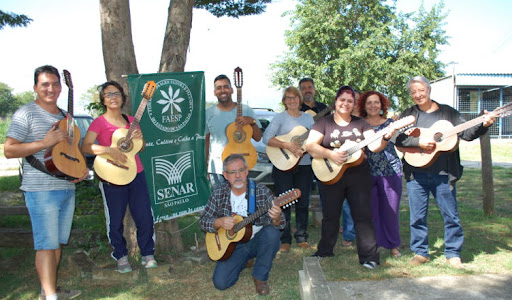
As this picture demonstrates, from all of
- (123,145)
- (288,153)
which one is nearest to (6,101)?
(123,145)

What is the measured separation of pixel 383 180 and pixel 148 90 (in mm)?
2640

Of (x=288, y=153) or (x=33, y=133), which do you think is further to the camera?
(x=288, y=153)

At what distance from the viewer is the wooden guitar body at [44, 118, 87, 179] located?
Result: 3461 millimetres

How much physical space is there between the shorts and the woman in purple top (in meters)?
3.10

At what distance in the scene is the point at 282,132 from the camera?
506 cm

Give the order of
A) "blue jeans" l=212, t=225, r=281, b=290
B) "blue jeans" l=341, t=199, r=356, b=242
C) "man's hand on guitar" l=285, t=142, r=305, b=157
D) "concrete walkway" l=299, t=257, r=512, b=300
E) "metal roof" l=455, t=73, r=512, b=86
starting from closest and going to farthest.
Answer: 1. "concrete walkway" l=299, t=257, r=512, b=300
2. "blue jeans" l=212, t=225, r=281, b=290
3. "man's hand on guitar" l=285, t=142, r=305, b=157
4. "blue jeans" l=341, t=199, r=356, b=242
5. "metal roof" l=455, t=73, r=512, b=86

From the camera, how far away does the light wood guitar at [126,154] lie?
155 inches

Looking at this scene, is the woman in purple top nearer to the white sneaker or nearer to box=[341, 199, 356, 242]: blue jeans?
box=[341, 199, 356, 242]: blue jeans

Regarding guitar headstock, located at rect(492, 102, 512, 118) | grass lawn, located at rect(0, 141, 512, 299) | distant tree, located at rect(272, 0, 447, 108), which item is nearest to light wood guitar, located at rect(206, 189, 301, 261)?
grass lawn, located at rect(0, 141, 512, 299)

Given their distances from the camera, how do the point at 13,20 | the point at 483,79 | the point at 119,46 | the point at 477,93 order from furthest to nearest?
the point at 477,93
the point at 483,79
the point at 13,20
the point at 119,46

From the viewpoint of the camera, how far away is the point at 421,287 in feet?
12.5

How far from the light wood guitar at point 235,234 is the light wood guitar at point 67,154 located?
4.40ft

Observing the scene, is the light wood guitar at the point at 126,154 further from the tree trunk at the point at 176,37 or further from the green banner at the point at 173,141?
the tree trunk at the point at 176,37

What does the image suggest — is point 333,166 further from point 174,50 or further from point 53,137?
point 53,137
